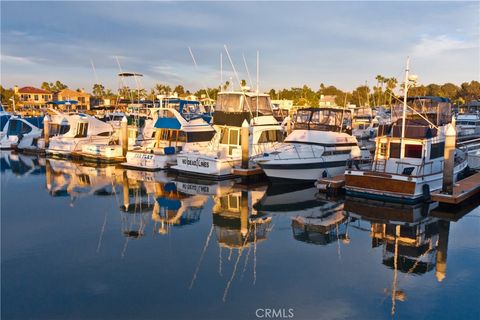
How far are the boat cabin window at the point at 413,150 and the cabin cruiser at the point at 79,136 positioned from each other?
21.2 metres

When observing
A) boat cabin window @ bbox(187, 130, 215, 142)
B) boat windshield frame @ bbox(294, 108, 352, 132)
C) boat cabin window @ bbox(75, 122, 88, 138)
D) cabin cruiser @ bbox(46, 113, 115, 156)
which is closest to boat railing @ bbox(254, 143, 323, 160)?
boat windshield frame @ bbox(294, 108, 352, 132)

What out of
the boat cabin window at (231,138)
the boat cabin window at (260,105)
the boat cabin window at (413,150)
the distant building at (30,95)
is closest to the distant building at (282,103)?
the boat cabin window at (260,105)

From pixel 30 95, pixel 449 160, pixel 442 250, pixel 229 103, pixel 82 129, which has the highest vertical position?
pixel 30 95

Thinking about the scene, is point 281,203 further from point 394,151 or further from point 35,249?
point 35,249

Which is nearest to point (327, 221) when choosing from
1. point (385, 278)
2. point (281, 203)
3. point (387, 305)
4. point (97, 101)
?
point (281, 203)

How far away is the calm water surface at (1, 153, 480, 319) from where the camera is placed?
868 centimetres

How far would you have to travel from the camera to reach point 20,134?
35.5m

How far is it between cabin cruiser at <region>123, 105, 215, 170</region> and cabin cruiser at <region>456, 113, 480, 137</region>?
27228 mm

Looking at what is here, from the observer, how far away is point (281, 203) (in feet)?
57.1

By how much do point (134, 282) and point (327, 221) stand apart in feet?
24.7

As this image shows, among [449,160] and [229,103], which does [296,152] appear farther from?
[449,160]

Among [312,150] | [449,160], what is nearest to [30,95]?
[312,150]

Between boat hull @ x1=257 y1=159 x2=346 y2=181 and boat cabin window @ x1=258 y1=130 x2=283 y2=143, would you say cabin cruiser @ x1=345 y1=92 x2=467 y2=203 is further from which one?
boat cabin window @ x1=258 y1=130 x2=283 y2=143

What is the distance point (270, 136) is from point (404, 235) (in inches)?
446
